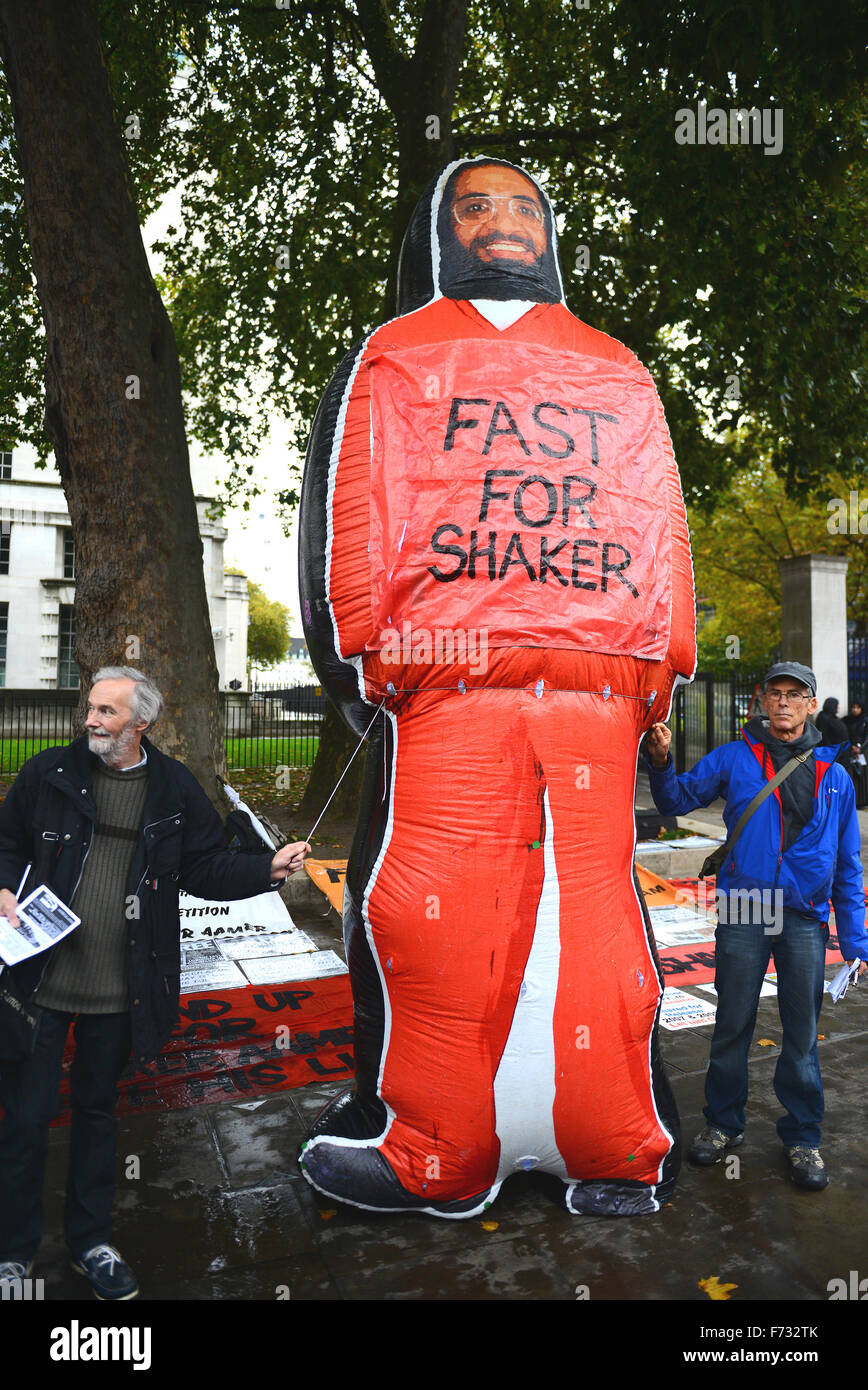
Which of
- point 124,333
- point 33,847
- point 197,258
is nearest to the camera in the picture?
point 33,847

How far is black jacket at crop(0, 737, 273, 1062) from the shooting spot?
2.93m

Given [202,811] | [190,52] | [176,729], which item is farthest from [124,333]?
[190,52]

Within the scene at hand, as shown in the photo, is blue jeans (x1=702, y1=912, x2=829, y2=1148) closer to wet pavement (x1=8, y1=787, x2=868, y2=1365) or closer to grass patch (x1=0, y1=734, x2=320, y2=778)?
wet pavement (x1=8, y1=787, x2=868, y2=1365)

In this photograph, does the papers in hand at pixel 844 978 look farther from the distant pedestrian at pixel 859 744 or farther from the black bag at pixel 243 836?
the distant pedestrian at pixel 859 744

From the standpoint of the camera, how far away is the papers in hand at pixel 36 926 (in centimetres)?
278

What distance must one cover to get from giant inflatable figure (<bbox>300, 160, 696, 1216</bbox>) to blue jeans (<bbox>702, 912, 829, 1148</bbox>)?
0.46 m

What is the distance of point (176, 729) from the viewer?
21.5 ft

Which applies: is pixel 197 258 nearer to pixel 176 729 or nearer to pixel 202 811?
pixel 176 729

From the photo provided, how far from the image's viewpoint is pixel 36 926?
2850 millimetres

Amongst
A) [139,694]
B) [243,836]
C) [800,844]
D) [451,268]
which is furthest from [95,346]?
[800,844]

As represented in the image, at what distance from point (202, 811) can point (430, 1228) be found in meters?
1.59

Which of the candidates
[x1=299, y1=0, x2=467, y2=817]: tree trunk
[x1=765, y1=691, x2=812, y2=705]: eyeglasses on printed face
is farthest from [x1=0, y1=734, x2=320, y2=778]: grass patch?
[x1=765, y1=691, x2=812, y2=705]: eyeglasses on printed face

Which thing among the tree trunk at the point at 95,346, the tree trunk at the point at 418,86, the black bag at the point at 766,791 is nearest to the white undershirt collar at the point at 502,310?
the black bag at the point at 766,791

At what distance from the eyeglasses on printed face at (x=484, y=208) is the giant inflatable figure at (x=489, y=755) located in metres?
0.51
